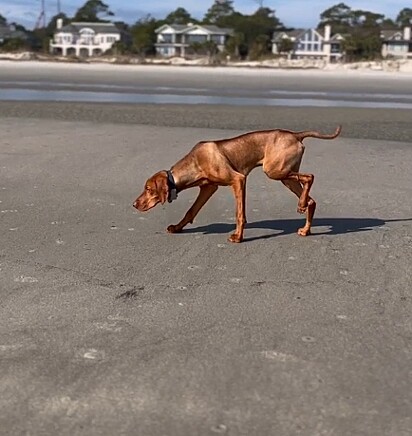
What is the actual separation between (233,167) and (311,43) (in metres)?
101

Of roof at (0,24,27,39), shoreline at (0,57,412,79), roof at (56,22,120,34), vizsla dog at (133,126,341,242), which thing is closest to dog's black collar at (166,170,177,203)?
vizsla dog at (133,126,341,242)

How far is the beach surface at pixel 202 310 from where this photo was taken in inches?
137

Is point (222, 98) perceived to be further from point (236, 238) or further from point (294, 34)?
point (294, 34)

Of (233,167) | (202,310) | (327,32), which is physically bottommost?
(202,310)

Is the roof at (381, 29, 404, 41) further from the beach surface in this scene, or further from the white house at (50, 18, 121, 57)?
the beach surface

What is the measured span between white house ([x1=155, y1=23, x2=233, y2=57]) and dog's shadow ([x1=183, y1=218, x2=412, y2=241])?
302 ft

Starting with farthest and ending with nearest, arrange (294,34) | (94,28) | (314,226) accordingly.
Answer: (94,28) < (294,34) < (314,226)

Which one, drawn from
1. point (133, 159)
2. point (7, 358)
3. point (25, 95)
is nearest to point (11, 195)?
point (133, 159)

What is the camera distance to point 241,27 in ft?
337

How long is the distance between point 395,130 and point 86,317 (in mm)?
12118

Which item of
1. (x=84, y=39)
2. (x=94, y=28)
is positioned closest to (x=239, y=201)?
(x=84, y=39)

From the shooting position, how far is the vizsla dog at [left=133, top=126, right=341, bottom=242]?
6289 millimetres

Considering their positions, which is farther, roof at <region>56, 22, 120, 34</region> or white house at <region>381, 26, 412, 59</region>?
roof at <region>56, 22, 120, 34</region>

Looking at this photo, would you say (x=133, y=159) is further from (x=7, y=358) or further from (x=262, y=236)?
(x=7, y=358)
